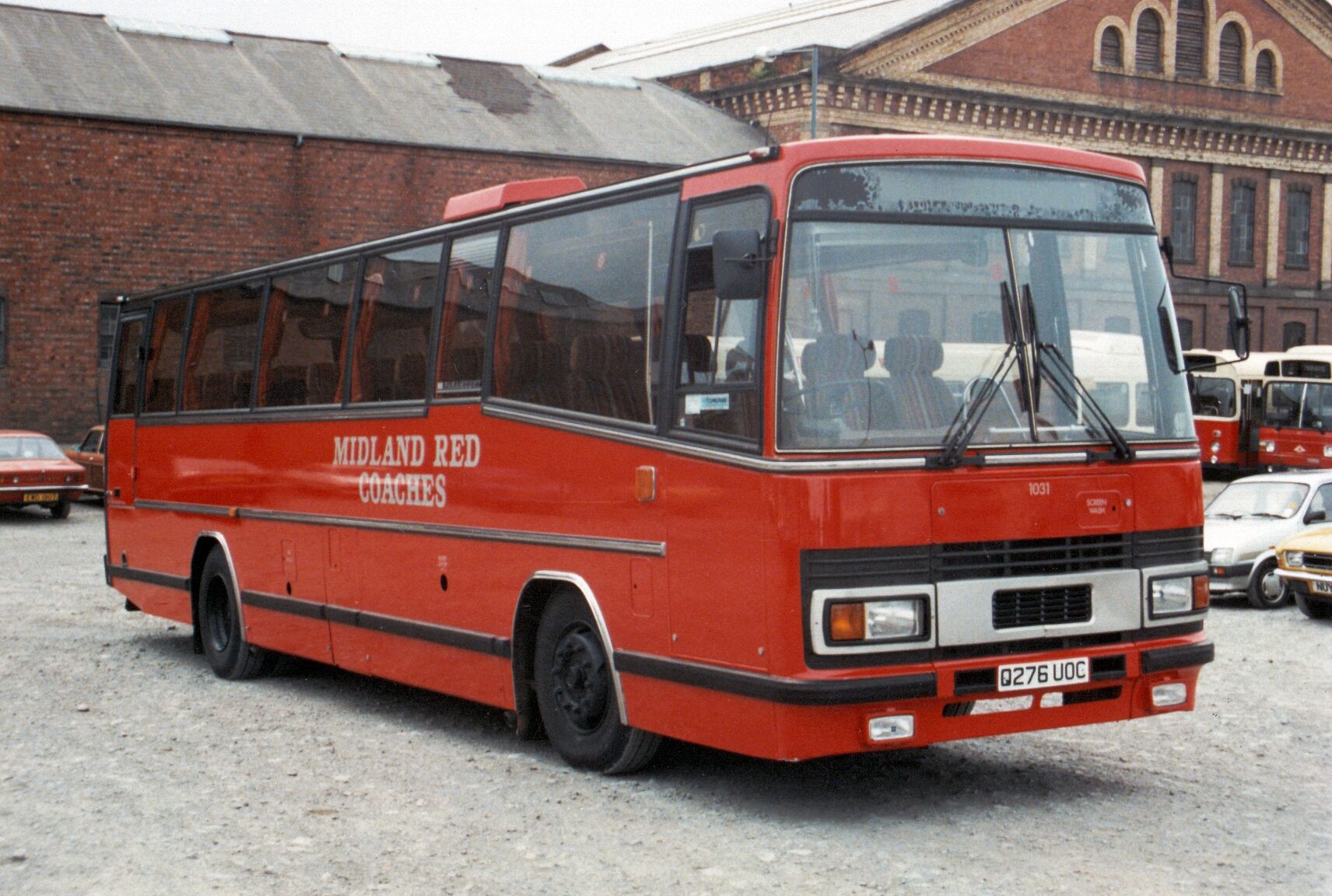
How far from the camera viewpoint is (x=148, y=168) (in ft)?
127

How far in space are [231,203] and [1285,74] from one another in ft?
117

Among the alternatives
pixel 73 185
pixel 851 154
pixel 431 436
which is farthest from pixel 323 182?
pixel 851 154

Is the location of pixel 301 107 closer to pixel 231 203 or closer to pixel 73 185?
pixel 231 203

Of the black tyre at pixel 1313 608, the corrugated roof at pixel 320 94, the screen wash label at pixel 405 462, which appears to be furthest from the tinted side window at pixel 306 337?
the corrugated roof at pixel 320 94

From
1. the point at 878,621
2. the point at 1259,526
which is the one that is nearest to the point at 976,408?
the point at 878,621

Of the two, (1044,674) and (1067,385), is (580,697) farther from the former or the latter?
(1067,385)

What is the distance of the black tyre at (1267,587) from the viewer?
18938 mm

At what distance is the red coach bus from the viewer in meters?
7.35

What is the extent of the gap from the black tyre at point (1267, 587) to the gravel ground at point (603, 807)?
23.6 feet

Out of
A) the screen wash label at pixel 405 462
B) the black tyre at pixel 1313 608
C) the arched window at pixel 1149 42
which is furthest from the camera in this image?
the arched window at pixel 1149 42

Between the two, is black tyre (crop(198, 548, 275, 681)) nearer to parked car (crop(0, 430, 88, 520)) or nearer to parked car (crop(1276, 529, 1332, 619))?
parked car (crop(1276, 529, 1332, 619))

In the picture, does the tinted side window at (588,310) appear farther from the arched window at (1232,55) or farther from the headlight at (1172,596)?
the arched window at (1232,55)

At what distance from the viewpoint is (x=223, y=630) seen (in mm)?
13172

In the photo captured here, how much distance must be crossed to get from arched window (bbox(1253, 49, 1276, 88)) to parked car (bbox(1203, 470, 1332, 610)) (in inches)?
1600
